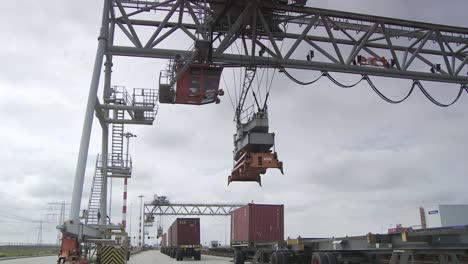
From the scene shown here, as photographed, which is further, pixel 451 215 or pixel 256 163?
pixel 451 215

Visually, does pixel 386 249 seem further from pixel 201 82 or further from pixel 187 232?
pixel 187 232

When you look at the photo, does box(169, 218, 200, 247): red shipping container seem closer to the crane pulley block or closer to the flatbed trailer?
the flatbed trailer

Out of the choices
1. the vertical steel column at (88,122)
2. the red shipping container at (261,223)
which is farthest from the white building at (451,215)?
the vertical steel column at (88,122)

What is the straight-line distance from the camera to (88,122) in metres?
15.7

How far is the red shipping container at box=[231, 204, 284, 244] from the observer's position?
23250 millimetres

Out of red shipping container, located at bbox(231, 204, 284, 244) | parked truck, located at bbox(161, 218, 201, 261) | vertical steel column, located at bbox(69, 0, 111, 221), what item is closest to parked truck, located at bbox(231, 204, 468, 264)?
red shipping container, located at bbox(231, 204, 284, 244)

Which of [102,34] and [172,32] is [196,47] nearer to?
[172,32]

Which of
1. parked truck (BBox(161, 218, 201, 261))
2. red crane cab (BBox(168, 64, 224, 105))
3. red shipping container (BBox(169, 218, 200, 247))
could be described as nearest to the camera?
red crane cab (BBox(168, 64, 224, 105))

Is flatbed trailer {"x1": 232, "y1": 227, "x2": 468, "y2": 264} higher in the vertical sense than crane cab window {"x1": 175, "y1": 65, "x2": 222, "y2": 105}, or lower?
lower

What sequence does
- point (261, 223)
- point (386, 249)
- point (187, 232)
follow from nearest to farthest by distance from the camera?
1. point (386, 249)
2. point (261, 223)
3. point (187, 232)

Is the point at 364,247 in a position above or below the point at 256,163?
below

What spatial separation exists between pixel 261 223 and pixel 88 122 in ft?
37.0

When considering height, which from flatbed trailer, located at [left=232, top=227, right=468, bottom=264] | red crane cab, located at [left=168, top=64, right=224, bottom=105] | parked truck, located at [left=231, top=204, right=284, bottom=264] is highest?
red crane cab, located at [left=168, top=64, right=224, bottom=105]

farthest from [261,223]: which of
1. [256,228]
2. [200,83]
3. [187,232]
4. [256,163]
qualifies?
[187,232]
